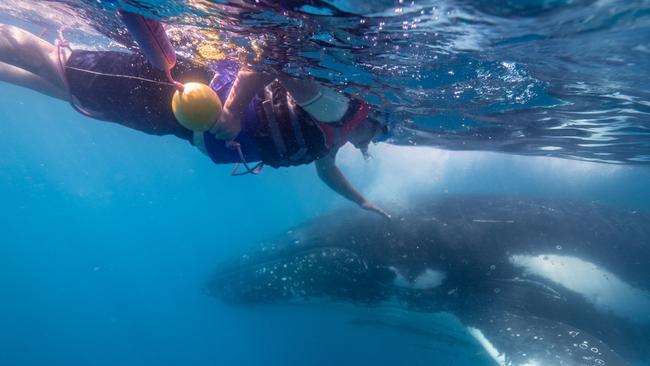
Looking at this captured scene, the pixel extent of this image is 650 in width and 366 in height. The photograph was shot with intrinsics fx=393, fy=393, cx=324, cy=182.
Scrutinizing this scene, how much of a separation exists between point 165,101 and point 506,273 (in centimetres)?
952

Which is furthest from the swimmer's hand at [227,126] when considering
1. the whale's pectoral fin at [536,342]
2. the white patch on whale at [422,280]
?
the whale's pectoral fin at [536,342]

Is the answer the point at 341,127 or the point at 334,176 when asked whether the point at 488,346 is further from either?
the point at 341,127

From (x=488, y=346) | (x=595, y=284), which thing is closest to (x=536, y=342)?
(x=488, y=346)

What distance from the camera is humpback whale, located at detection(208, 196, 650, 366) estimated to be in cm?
1032

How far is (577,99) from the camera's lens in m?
9.31

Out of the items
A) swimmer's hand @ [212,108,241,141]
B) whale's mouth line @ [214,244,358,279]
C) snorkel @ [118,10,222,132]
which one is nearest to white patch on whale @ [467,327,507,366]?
whale's mouth line @ [214,244,358,279]

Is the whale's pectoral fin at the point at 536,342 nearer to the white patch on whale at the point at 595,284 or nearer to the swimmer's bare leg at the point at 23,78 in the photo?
the white patch on whale at the point at 595,284

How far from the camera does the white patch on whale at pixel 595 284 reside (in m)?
10.6

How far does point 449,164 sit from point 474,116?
1539 cm

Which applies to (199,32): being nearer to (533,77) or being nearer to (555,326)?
(533,77)

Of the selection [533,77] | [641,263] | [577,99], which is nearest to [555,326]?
[641,263]

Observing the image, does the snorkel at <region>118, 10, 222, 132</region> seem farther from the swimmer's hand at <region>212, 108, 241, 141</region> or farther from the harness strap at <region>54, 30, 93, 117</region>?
the harness strap at <region>54, 30, 93, 117</region>

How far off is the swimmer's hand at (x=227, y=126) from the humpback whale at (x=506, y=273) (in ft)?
21.7

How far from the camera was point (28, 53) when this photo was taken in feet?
19.8
